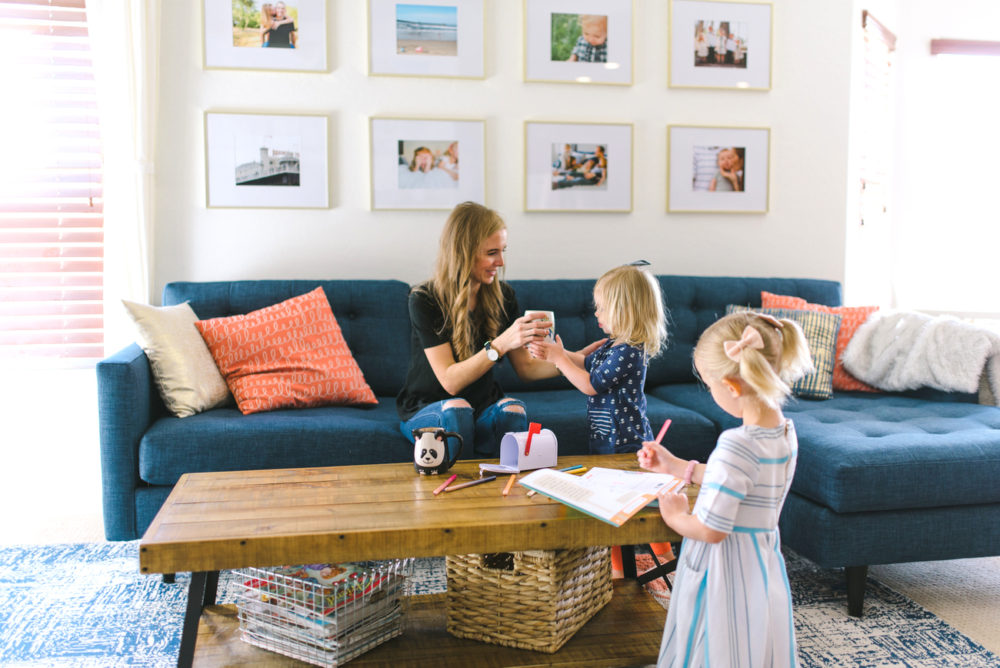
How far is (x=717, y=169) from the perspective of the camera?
3.33m

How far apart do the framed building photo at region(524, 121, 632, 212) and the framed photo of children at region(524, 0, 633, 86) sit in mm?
208

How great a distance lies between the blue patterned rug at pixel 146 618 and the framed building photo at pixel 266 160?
1394 mm

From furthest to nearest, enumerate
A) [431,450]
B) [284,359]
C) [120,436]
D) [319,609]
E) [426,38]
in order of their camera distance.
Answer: [426,38]
[284,359]
[120,436]
[431,450]
[319,609]

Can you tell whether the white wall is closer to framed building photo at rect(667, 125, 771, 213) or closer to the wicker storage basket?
framed building photo at rect(667, 125, 771, 213)

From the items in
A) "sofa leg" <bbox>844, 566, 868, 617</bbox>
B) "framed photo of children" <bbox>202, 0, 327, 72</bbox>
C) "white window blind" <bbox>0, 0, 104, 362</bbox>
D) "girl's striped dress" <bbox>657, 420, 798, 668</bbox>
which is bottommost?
"sofa leg" <bbox>844, 566, 868, 617</bbox>

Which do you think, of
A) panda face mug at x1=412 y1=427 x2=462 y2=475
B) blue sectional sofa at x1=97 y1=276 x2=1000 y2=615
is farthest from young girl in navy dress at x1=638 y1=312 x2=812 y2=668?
blue sectional sofa at x1=97 y1=276 x2=1000 y2=615

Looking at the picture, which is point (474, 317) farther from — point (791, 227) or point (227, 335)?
point (791, 227)

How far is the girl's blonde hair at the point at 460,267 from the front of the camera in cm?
220

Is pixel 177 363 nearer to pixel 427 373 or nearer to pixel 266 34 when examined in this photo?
pixel 427 373

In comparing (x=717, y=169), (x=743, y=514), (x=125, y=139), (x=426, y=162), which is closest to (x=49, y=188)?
(x=125, y=139)

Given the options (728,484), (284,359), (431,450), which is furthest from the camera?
(284,359)

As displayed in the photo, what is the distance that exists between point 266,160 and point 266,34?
481 mm

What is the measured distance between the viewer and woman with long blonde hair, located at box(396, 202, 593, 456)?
2.16m

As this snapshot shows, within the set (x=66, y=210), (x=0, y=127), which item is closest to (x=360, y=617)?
(x=66, y=210)
